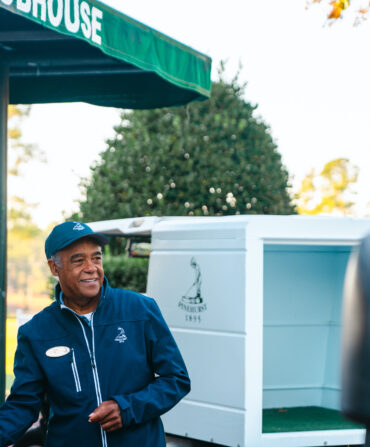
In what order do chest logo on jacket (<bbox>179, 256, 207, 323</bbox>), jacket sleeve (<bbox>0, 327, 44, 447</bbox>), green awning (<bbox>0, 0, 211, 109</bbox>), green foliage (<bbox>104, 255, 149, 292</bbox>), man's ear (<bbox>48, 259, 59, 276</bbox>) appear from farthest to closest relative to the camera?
green foliage (<bbox>104, 255, 149, 292</bbox>), chest logo on jacket (<bbox>179, 256, 207, 323</bbox>), green awning (<bbox>0, 0, 211, 109</bbox>), man's ear (<bbox>48, 259, 59, 276</bbox>), jacket sleeve (<bbox>0, 327, 44, 447</bbox>)

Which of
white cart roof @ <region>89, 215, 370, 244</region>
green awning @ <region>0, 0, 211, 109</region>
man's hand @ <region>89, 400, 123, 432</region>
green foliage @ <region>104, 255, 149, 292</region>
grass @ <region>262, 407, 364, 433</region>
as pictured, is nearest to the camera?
man's hand @ <region>89, 400, 123, 432</region>

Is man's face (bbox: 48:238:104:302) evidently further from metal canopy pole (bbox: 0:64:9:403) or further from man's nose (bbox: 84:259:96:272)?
metal canopy pole (bbox: 0:64:9:403)

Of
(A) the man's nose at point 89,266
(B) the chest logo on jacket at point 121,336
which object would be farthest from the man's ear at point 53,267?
(B) the chest logo on jacket at point 121,336

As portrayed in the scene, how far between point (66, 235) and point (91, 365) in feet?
1.82

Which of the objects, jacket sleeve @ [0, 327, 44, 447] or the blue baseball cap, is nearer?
jacket sleeve @ [0, 327, 44, 447]

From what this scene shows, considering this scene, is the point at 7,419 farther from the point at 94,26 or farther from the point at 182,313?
the point at 182,313

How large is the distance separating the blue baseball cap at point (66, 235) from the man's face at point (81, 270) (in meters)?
0.04

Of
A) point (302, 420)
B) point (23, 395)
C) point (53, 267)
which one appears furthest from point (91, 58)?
point (302, 420)

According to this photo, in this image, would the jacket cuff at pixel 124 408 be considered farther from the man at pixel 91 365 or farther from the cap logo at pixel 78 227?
the cap logo at pixel 78 227

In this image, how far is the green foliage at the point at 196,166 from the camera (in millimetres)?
12742

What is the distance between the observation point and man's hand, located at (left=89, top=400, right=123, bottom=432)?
299 centimetres

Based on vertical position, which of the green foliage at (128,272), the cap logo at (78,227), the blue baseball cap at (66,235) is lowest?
the green foliage at (128,272)

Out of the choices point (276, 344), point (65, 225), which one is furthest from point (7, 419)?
point (276, 344)

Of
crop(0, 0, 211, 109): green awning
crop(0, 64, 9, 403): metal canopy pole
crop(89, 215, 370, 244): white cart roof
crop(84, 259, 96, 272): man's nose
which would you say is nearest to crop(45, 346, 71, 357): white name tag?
crop(84, 259, 96, 272): man's nose
